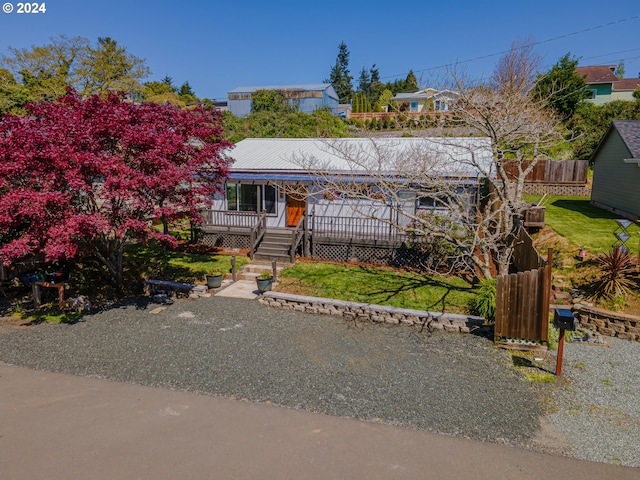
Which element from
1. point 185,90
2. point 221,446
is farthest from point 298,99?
point 221,446

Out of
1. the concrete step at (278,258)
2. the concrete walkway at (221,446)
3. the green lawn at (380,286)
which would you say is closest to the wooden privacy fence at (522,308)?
the green lawn at (380,286)

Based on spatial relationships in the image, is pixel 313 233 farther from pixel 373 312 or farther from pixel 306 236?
pixel 373 312

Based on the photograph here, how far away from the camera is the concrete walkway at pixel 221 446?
5.37m

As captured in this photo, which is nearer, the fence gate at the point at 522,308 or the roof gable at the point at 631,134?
the fence gate at the point at 522,308

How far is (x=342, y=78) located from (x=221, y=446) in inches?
3311

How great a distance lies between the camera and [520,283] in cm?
888

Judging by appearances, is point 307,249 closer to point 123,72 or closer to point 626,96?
point 123,72

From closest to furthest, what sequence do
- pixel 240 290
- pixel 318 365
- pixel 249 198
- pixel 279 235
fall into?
pixel 318 365 → pixel 240 290 → pixel 279 235 → pixel 249 198

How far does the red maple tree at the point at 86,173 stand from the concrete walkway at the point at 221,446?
4.04m

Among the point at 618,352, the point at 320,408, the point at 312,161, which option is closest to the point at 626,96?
the point at 312,161

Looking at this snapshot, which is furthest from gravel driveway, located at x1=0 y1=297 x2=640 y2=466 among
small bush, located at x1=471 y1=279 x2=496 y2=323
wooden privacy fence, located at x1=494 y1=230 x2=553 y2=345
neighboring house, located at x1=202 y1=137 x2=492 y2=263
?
neighboring house, located at x1=202 y1=137 x2=492 y2=263

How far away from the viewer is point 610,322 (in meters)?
9.81

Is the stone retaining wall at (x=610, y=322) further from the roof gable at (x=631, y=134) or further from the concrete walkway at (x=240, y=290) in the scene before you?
the roof gable at (x=631, y=134)

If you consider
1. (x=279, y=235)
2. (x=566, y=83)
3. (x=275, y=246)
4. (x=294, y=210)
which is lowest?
(x=275, y=246)
